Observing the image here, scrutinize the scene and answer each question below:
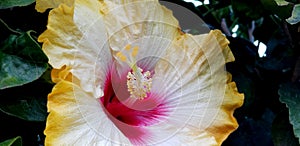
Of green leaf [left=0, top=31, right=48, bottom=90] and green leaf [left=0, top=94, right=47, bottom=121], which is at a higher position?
green leaf [left=0, top=31, right=48, bottom=90]

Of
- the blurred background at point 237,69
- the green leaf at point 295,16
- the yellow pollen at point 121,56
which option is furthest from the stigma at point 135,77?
the green leaf at point 295,16

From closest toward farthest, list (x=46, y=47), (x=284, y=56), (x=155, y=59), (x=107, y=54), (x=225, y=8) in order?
1. (x=46, y=47)
2. (x=107, y=54)
3. (x=155, y=59)
4. (x=284, y=56)
5. (x=225, y=8)

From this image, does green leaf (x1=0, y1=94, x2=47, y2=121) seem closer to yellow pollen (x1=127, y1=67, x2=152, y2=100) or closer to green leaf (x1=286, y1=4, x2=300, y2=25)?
yellow pollen (x1=127, y1=67, x2=152, y2=100)

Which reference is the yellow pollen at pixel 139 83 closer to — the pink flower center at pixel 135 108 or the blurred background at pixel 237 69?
the pink flower center at pixel 135 108

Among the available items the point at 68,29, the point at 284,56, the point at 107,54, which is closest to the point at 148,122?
the point at 107,54

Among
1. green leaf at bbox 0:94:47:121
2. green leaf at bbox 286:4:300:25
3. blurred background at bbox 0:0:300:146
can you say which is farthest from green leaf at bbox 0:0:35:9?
green leaf at bbox 286:4:300:25

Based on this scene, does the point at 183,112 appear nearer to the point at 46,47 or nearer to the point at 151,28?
the point at 151,28

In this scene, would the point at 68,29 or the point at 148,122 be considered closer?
the point at 68,29

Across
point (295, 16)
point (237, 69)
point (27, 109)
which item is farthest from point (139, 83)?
point (237, 69)
